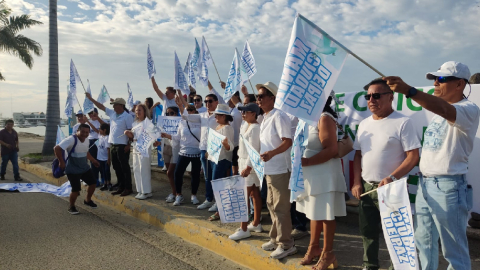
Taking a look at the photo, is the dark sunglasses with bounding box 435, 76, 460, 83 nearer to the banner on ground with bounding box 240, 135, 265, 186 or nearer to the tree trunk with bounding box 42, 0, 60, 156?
the banner on ground with bounding box 240, 135, 265, 186

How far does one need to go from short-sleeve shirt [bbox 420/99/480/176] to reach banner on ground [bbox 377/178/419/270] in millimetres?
266

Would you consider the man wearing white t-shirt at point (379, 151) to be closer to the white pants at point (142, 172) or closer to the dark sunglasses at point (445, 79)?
the dark sunglasses at point (445, 79)

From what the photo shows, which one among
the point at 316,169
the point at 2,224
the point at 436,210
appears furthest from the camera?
the point at 2,224

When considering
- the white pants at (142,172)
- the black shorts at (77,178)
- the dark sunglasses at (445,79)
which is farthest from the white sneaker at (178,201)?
the dark sunglasses at (445,79)

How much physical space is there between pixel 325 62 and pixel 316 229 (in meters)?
1.71

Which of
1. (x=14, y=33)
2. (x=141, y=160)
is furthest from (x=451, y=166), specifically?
(x=14, y=33)

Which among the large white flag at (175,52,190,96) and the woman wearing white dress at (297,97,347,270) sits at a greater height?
the large white flag at (175,52,190,96)

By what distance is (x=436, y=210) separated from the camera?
2650 mm

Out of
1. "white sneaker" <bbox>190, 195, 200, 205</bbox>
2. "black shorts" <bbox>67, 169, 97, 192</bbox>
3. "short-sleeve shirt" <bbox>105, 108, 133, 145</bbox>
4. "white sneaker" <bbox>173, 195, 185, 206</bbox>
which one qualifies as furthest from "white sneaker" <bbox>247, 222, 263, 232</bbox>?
"black shorts" <bbox>67, 169, 97, 192</bbox>

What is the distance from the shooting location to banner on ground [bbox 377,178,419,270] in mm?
2771

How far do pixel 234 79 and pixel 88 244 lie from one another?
345cm

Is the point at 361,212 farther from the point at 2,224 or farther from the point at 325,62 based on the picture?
the point at 2,224

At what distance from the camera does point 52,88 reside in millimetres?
14727

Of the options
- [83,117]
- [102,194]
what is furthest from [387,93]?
[83,117]
